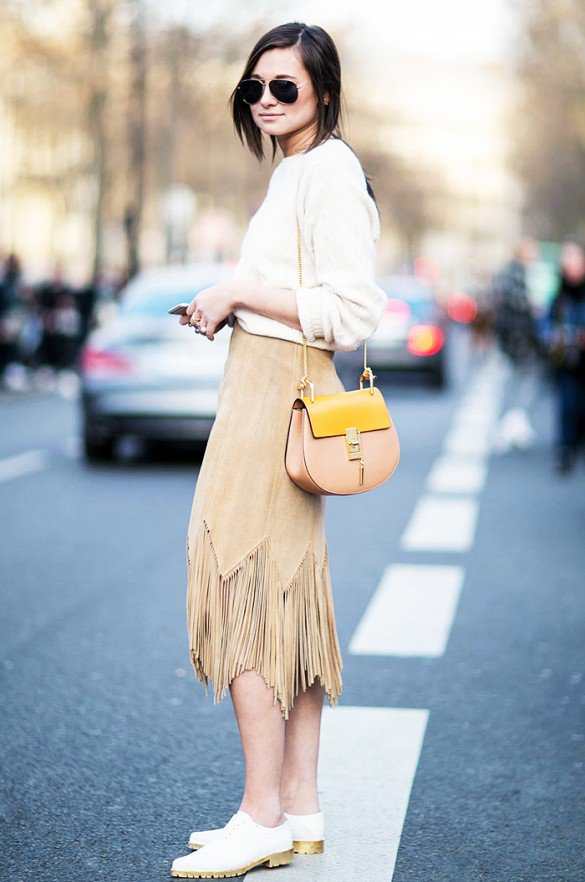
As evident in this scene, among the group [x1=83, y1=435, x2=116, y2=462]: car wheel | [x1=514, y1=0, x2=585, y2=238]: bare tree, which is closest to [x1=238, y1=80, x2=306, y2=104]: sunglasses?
[x1=83, y1=435, x2=116, y2=462]: car wheel

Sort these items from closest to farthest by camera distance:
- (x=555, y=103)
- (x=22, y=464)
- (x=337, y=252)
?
(x=337, y=252)
(x=22, y=464)
(x=555, y=103)

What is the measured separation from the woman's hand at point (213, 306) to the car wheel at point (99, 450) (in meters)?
9.86

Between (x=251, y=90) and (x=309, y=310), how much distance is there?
0.52 meters

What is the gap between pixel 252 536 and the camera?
3.57 metres

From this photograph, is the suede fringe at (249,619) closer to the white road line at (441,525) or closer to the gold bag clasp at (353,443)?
the gold bag clasp at (353,443)

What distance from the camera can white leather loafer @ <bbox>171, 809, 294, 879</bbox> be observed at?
3.60m

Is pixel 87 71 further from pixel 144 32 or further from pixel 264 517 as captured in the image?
pixel 264 517

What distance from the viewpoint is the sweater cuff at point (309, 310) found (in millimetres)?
3457

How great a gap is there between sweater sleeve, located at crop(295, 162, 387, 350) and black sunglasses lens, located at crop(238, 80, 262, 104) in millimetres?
243

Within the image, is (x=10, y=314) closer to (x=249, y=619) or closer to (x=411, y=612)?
(x=411, y=612)

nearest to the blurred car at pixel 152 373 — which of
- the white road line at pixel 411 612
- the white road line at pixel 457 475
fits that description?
the white road line at pixel 457 475

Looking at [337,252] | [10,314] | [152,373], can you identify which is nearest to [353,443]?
[337,252]

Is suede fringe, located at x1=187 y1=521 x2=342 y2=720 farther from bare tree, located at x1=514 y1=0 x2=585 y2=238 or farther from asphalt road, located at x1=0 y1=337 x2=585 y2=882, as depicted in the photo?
bare tree, located at x1=514 y1=0 x2=585 y2=238

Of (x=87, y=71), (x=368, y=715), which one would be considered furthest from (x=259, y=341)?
(x=87, y=71)
